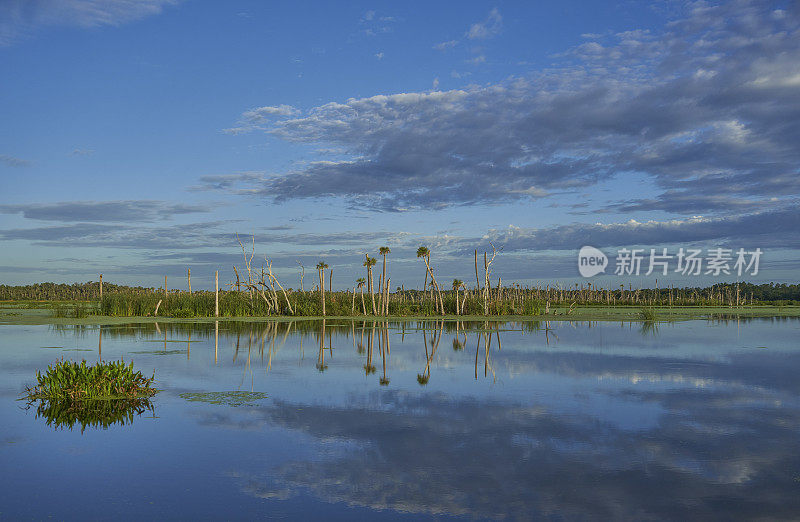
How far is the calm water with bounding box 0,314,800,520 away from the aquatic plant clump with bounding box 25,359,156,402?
0.49 meters

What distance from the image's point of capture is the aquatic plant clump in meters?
10.9

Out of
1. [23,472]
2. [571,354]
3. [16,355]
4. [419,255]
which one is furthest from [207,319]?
[23,472]

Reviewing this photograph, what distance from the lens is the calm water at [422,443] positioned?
6.05 metres

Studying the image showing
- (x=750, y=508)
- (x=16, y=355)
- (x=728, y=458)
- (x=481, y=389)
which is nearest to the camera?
(x=750, y=508)

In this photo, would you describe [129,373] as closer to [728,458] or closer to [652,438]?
[652,438]

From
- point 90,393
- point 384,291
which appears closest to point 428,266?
point 384,291

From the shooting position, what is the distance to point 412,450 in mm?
7906

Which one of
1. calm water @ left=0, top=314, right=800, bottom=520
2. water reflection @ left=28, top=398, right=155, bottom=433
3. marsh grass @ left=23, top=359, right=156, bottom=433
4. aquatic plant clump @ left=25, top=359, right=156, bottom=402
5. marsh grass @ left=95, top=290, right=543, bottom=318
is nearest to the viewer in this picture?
calm water @ left=0, top=314, right=800, bottom=520

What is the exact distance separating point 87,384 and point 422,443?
20.9 feet

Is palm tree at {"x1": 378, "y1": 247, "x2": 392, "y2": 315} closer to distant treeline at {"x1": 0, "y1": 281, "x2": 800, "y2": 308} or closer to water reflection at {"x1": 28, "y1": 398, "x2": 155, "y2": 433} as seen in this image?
distant treeline at {"x1": 0, "y1": 281, "x2": 800, "y2": 308}

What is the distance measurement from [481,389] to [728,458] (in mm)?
5450

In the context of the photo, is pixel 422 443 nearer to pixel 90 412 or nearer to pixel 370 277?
pixel 90 412

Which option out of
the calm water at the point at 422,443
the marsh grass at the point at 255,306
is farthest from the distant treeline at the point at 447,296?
the calm water at the point at 422,443

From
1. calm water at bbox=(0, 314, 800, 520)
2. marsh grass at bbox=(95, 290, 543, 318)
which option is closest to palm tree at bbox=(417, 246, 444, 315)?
marsh grass at bbox=(95, 290, 543, 318)
